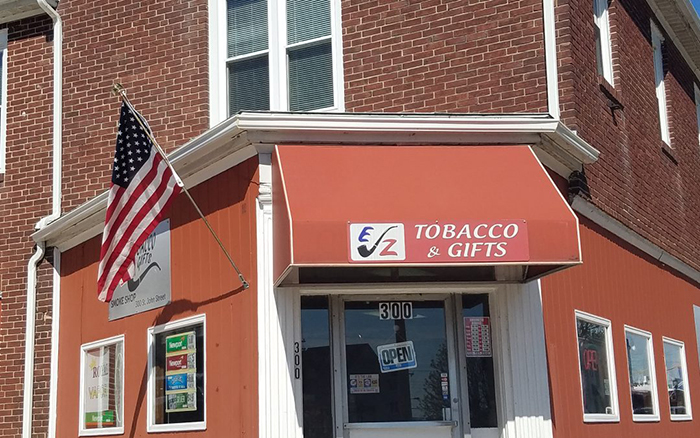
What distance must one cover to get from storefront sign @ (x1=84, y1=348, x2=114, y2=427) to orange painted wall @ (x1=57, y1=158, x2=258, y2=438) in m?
0.23

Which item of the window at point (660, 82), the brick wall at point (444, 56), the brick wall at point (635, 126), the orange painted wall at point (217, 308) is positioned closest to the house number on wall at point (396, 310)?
the orange painted wall at point (217, 308)

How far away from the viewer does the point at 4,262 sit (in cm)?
1151

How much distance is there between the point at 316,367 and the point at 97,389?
10.4ft

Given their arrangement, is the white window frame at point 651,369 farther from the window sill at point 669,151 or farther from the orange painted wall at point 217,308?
the orange painted wall at point 217,308

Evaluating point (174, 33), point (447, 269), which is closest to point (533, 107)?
point (447, 269)

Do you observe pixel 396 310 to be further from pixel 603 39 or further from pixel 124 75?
pixel 603 39

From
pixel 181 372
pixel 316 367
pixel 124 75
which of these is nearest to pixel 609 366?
pixel 316 367

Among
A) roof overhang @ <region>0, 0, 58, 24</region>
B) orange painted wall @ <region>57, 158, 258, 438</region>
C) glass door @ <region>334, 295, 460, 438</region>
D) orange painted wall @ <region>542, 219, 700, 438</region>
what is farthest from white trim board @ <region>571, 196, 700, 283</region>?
roof overhang @ <region>0, 0, 58, 24</region>

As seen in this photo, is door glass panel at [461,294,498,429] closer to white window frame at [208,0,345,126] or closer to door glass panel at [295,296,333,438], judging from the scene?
door glass panel at [295,296,333,438]

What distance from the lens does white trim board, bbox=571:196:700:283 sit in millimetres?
9828

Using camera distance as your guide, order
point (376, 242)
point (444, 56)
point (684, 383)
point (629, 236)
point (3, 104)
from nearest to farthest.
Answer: point (376, 242) < point (444, 56) < point (629, 236) < point (3, 104) < point (684, 383)

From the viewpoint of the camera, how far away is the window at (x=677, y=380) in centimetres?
1216

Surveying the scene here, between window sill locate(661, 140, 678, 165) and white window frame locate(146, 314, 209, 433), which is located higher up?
window sill locate(661, 140, 678, 165)

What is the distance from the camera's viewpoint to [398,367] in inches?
338
